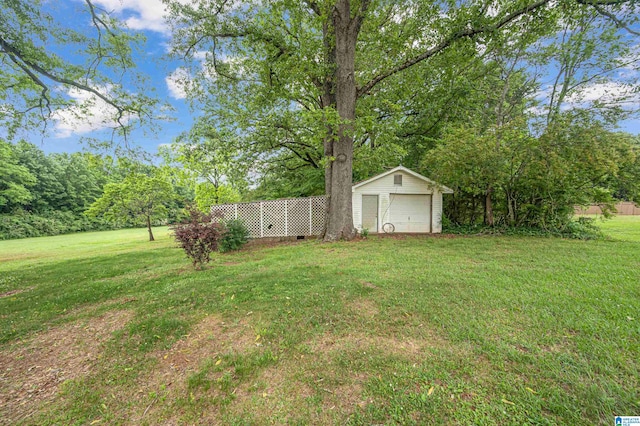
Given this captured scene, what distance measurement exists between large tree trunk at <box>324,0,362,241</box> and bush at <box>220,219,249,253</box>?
3142mm

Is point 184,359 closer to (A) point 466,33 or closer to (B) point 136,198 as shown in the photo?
(A) point 466,33

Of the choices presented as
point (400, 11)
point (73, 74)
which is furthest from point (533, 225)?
point (73, 74)

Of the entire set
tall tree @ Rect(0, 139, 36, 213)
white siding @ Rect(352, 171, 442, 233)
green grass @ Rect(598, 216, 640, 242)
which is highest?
tall tree @ Rect(0, 139, 36, 213)

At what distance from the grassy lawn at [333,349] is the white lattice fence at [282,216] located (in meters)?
5.63

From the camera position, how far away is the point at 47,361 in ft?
8.71

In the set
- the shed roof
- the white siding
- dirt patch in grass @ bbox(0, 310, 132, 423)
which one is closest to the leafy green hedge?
the white siding

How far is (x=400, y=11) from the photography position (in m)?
9.74

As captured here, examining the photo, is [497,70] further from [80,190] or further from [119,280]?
[80,190]

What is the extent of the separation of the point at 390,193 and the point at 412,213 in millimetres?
1527

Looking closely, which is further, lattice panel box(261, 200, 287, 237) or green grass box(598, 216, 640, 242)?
lattice panel box(261, 200, 287, 237)

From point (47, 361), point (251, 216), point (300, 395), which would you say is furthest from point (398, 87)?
point (47, 361)

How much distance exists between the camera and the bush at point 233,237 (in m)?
8.59

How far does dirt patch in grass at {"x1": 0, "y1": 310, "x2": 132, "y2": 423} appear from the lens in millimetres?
2119

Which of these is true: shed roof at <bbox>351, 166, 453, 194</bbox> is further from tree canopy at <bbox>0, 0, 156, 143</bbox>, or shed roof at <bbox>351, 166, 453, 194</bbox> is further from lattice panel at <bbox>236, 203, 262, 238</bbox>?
tree canopy at <bbox>0, 0, 156, 143</bbox>
